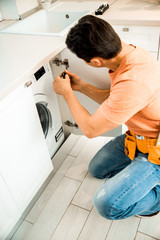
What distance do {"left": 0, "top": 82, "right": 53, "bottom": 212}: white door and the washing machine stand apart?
19cm

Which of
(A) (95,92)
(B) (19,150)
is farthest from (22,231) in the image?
(A) (95,92)

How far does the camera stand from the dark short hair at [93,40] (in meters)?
0.91

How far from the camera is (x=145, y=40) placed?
170 centimetres

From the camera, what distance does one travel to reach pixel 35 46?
1.36 meters

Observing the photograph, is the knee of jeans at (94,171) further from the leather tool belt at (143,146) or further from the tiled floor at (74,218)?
the leather tool belt at (143,146)

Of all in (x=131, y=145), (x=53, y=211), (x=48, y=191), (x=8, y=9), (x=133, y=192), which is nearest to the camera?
(x=133, y=192)

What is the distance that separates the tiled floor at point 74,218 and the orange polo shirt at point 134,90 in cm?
78

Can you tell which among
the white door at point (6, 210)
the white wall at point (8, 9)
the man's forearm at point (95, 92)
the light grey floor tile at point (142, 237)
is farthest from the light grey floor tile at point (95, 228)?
the white wall at point (8, 9)

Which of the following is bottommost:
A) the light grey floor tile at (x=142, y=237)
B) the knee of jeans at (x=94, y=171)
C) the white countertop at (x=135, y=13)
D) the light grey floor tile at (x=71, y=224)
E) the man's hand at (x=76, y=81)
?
the light grey floor tile at (x=142, y=237)

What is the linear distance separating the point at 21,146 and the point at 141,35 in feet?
3.94

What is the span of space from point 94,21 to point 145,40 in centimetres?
90

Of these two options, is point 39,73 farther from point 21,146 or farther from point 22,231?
point 22,231

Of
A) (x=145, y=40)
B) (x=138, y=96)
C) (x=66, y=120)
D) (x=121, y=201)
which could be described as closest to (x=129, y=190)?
(x=121, y=201)

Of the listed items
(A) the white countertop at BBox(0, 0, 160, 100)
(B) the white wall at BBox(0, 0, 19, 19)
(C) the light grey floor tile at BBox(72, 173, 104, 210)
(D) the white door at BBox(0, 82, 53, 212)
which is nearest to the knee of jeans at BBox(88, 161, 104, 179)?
(C) the light grey floor tile at BBox(72, 173, 104, 210)
